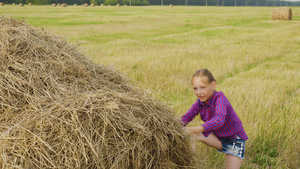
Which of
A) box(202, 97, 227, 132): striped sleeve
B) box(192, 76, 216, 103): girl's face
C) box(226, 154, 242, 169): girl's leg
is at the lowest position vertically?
box(226, 154, 242, 169): girl's leg

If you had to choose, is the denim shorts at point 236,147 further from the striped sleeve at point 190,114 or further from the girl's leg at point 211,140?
the striped sleeve at point 190,114

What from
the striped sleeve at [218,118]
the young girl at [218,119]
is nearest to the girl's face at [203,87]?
the young girl at [218,119]

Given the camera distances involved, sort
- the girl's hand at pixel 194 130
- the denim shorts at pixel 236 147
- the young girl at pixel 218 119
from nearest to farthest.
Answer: the girl's hand at pixel 194 130 → the young girl at pixel 218 119 → the denim shorts at pixel 236 147

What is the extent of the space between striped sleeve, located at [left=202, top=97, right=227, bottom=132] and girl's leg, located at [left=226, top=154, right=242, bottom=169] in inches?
19.9

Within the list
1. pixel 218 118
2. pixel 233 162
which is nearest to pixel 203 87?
pixel 218 118

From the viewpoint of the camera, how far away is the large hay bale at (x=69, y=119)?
7.46 feet

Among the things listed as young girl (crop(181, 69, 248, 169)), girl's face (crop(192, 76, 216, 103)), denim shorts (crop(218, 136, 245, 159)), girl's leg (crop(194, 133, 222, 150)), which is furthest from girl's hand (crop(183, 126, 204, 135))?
denim shorts (crop(218, 136, 245, 159))

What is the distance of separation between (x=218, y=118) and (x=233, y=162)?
603 mm

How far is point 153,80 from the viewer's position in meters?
7.04

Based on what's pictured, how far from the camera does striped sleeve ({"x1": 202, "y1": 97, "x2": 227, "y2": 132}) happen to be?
3197 mm

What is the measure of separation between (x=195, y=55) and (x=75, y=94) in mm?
8194

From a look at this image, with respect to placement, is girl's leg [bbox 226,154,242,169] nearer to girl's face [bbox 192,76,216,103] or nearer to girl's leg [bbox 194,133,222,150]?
girl's leg [bbox 194,133,222,150]

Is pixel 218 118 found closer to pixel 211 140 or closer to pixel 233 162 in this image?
pixel 211 140

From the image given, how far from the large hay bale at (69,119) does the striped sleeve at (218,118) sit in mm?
324
